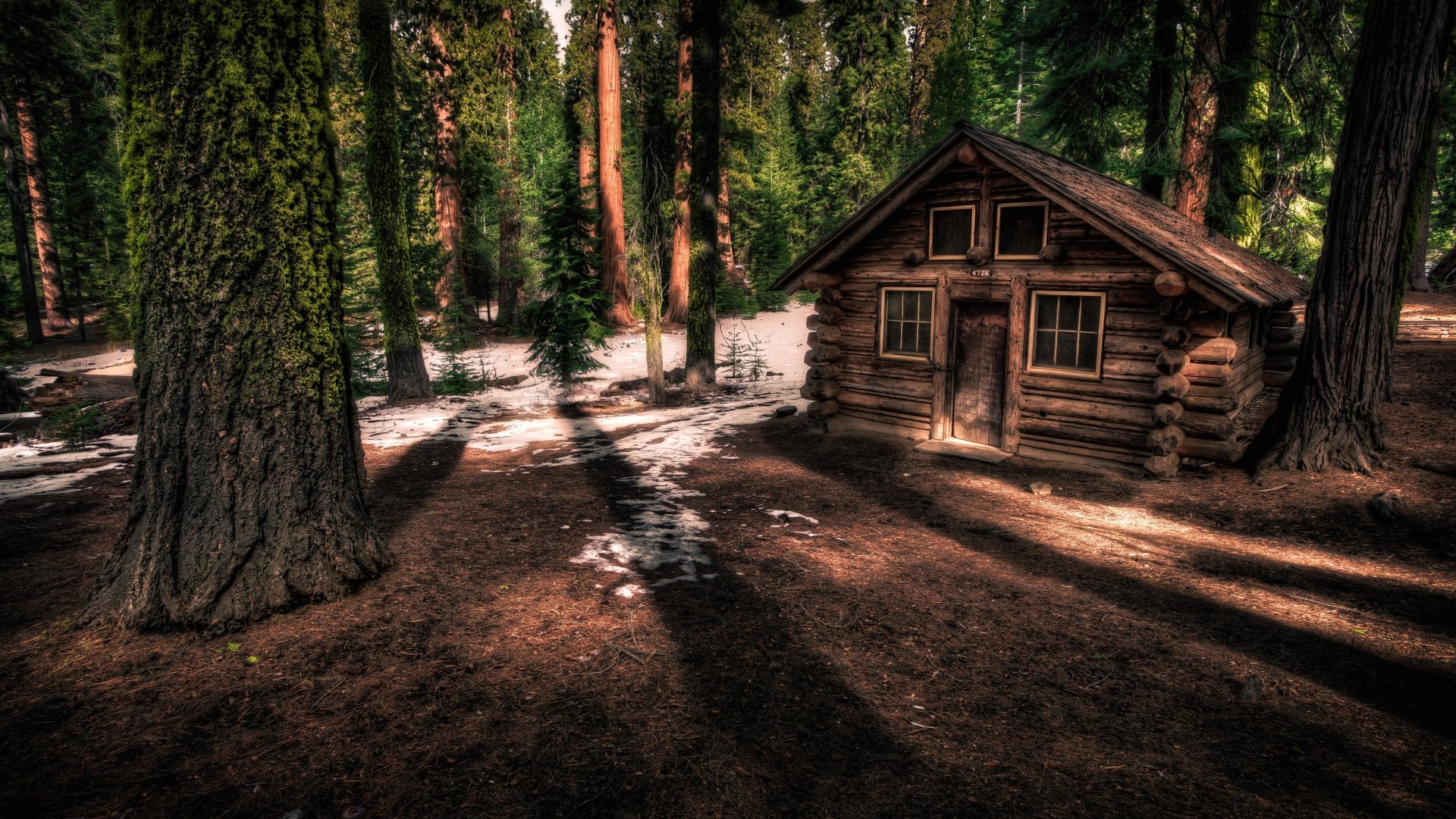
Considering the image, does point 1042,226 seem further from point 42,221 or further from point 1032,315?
point 42,221

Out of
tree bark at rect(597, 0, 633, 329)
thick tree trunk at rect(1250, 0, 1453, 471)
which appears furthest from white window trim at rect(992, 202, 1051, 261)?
tree bark at rect(597, 0, 633, 329)

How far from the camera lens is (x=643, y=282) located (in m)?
14.8

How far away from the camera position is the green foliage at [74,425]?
11.5 m

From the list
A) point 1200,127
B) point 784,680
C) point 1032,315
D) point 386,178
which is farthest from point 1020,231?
point 386,178

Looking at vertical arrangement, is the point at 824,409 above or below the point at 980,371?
below

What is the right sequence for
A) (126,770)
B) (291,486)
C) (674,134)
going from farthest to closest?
(674,134), (291,486), (126,770)

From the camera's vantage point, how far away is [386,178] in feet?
44.8

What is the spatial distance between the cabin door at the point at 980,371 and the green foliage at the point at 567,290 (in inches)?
346

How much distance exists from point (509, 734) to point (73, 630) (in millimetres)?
3220

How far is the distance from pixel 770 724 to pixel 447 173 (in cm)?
2430

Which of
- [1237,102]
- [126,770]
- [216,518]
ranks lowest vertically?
[126,770]

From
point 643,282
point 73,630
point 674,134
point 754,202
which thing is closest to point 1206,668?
point 73,630

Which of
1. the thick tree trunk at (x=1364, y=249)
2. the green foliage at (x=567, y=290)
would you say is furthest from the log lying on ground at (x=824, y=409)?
the thick tree trunk at (x=1364, y=249)

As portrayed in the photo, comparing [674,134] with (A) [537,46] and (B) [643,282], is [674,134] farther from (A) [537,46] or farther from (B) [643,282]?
(A) [537,46]
